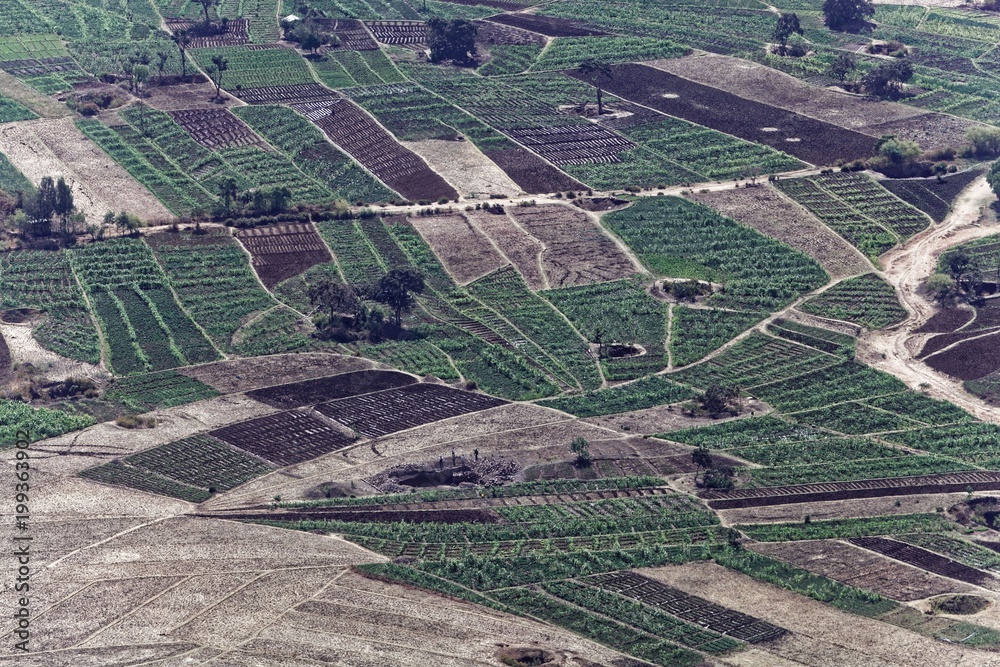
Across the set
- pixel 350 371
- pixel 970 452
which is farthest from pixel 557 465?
pixel 970 452

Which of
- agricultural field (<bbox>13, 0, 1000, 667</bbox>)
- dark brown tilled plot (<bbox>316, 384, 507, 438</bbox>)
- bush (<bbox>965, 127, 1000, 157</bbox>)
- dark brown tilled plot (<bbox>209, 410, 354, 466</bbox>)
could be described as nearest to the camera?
agricultural field (<bbox>13, 0, 1000, 667</bbox>)


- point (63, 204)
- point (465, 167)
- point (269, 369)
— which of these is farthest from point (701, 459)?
point (63, 204)

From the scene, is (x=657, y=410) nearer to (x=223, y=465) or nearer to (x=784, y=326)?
(x=784, y=326)

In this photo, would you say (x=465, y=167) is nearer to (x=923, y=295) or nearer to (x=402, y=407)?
(x=923, y=295)

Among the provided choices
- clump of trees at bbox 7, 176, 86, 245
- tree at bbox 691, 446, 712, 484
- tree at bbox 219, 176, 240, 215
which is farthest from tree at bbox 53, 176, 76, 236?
tree at bbox 691, 446, 712, 484

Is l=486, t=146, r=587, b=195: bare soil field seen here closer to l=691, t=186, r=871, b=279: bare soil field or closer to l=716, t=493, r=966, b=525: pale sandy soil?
l=691, t=186, r=871, b=279: bare soil field

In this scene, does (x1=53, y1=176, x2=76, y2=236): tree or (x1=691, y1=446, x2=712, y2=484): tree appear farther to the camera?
(x1=53, y1=176, x2=76, y2=236): tree
